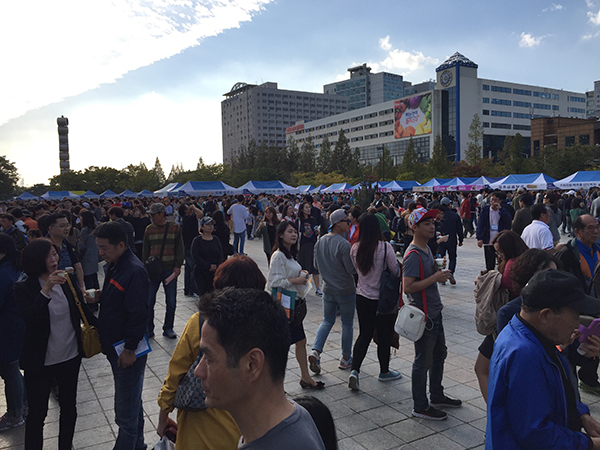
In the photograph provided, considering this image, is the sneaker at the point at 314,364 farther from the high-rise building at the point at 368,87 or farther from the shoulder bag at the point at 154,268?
the high-rise building at the point at 368,87

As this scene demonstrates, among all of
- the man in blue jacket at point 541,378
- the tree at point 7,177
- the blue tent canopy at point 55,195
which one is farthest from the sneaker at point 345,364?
the tree at point 7,177

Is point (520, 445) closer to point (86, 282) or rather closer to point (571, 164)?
point (86, 282)

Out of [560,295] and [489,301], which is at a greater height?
[560,295]

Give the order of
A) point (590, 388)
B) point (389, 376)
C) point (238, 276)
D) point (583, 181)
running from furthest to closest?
point (583, 181)
point (389, 376)
point (590, 388)
point (238, 276)

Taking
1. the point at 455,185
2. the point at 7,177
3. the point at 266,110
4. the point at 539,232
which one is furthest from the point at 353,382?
the point at 266,110

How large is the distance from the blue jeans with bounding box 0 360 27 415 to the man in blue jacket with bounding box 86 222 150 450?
1.41 meters

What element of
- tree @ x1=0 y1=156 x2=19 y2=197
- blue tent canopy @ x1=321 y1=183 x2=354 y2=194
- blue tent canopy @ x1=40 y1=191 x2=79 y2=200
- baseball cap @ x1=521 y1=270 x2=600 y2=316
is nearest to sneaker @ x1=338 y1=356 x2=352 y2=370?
baseball cap @ x1=521 y1=270 x2=600 y2=316

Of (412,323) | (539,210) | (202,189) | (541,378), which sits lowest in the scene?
(412,323)

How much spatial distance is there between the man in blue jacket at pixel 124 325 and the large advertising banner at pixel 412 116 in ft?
296

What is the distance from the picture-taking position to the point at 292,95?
513 ft

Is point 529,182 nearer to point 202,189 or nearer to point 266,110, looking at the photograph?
point 202,189

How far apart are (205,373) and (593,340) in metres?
2.03

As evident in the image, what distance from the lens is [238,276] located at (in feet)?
8.09

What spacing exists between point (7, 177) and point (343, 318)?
6829 cm
